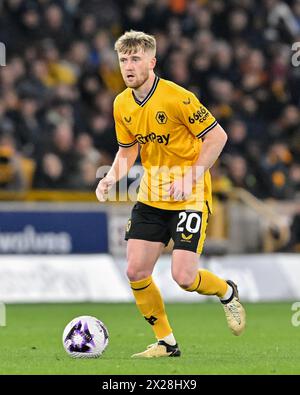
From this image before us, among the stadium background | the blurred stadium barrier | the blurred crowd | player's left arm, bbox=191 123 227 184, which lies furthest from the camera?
the blurred crowd

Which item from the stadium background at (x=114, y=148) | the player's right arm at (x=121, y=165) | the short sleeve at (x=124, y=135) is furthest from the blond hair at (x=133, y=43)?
the stadium background at (x=114, y=148)

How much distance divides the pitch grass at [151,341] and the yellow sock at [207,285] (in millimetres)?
498

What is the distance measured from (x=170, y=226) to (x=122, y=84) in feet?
35.9

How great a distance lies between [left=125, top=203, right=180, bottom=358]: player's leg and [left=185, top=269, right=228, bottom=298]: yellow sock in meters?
0.30

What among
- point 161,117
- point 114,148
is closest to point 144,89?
point 161,117

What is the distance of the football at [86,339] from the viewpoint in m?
9.04

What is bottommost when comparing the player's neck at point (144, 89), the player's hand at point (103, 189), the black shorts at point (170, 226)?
the black shorts at point (170, 226)

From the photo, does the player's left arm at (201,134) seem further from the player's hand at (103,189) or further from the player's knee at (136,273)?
the player's knee at (136,273)

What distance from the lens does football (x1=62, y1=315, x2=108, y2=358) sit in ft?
29.7

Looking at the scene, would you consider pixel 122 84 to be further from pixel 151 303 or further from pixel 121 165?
pixel 151 303

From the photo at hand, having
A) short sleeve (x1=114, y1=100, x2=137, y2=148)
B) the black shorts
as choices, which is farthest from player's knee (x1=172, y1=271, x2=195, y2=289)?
short sleeve (x1=114, y1=100, x2=137, y2=148)

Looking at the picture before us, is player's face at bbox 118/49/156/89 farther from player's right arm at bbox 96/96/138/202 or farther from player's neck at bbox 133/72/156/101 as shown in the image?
player's right arm at bbox 96/96/138/202

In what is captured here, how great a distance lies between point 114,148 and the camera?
18469 millimetres

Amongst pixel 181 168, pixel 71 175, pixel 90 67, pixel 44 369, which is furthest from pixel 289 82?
pixel 44 369
